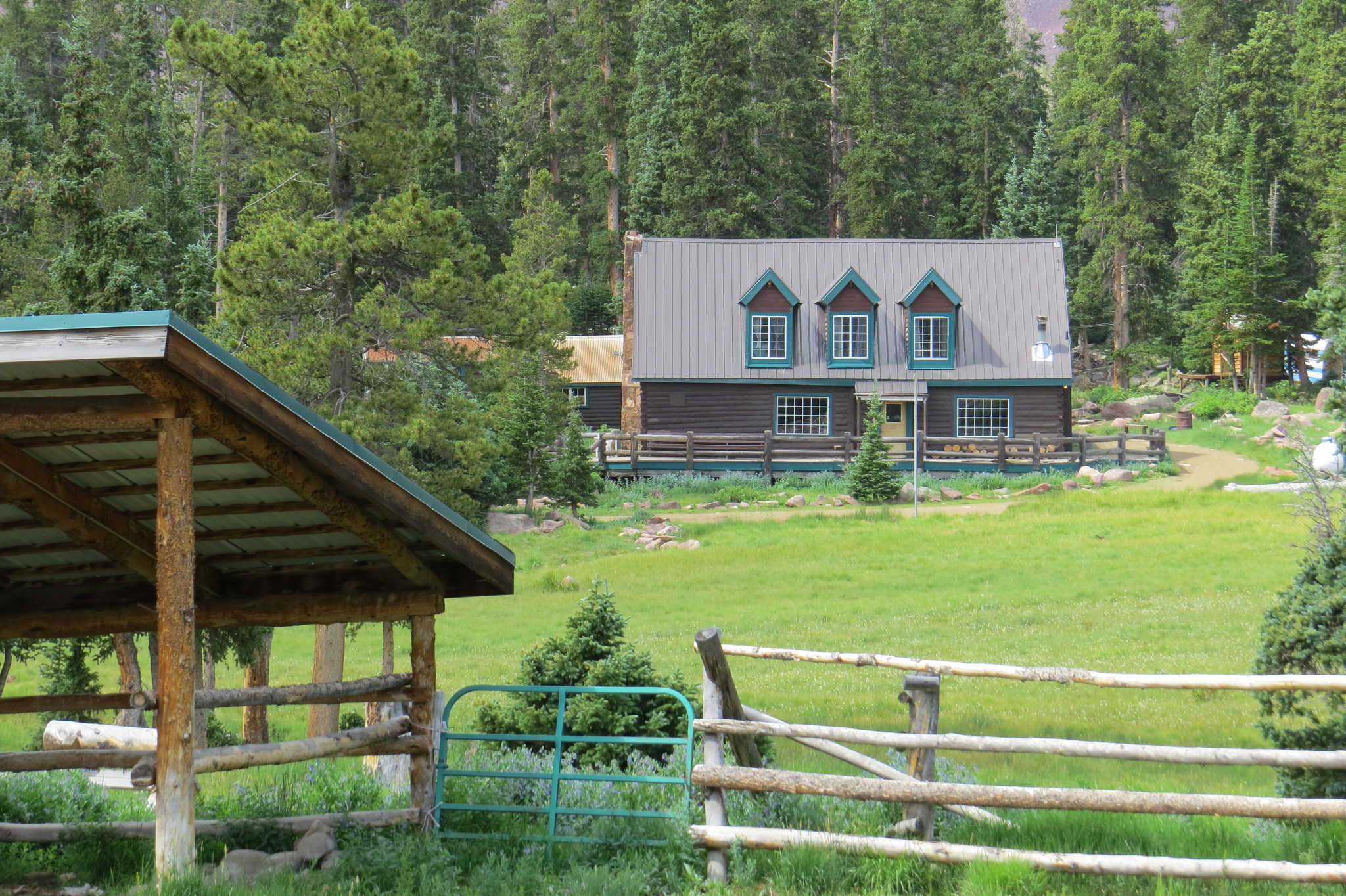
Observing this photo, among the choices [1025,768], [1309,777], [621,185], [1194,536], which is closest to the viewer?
[1309,777]

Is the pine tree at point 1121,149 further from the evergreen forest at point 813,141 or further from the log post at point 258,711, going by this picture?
the log post at point 258,711

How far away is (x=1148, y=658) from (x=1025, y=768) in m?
5.84

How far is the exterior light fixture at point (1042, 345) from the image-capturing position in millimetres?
37125

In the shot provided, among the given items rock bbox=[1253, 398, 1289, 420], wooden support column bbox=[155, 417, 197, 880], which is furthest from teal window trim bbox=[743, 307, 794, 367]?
wooden support column bbox=[155, 417, 197, 880]

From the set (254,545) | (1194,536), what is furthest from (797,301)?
(254,545)

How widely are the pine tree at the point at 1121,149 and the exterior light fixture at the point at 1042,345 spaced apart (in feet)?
67.3

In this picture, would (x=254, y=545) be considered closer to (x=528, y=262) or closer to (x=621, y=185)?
(x=528, y=262)

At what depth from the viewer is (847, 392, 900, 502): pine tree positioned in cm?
3578

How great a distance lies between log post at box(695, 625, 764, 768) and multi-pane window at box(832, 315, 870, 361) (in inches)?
1421

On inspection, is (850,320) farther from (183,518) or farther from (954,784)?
(183,518)

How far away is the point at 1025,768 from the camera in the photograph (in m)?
13.9

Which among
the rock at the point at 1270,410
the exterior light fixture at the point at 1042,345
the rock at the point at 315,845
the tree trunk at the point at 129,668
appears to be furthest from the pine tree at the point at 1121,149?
the rock at the point at 315,845

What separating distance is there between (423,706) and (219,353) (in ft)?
11.2

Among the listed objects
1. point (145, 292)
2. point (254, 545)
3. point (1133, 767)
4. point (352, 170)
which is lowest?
point (1133, 767)
